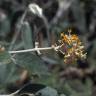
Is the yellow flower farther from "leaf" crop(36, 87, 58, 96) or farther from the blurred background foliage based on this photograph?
the blurred background foliage

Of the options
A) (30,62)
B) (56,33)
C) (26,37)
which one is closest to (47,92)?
(30,62)

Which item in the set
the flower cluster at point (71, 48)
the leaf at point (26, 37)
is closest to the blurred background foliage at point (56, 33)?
the leaf at point (26, 37)

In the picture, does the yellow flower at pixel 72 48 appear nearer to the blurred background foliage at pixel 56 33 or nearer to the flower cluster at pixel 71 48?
the flower cluster at pixel 71 48

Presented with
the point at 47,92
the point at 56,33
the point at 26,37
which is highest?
the point at 56,33

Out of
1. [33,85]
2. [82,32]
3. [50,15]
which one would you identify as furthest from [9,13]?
[33,85]

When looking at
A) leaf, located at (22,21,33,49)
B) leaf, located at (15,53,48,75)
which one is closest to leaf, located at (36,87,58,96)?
leaf, located at (15,53,48,75)

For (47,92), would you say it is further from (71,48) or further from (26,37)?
(26,37)

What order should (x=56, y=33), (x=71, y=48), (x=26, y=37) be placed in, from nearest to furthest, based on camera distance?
(x=71, y=48), (x=26, y=37), (x=56, y=33)

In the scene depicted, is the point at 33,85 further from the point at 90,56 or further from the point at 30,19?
the point at 90,56
